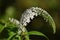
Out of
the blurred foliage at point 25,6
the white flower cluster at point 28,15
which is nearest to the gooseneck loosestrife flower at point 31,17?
the white flower cluster at point 28,15

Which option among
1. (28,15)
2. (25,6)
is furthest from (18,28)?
(25,6)

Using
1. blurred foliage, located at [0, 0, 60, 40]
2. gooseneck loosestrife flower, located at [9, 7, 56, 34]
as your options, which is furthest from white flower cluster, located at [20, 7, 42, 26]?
blurred foliage, located at [0, 0, 60, 40]

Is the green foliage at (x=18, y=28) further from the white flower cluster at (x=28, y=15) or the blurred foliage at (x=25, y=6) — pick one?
the blurred foliage at (x=25, y=6)

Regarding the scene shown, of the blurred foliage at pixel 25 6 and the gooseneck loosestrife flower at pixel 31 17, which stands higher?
the blurred foliage at pixel 25 6

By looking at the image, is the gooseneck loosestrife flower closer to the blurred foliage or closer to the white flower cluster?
the white flower cluster

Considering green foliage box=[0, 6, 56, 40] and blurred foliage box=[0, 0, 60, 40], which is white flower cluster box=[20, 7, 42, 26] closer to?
green foliage box=[0, 6, 56, 40]

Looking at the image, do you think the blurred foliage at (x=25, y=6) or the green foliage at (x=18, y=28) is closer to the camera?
the green foliage at (x=18, y=28)

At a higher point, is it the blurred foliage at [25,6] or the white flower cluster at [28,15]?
the blurred foliage at [25,6]

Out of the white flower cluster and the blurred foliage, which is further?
the blurred foliage

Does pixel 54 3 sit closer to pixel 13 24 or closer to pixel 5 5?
pixel 5 5

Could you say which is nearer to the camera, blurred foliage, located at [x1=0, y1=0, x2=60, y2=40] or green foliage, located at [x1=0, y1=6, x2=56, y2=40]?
green foliage, located at [x1=0, y1=6, x2=56, y2=40]

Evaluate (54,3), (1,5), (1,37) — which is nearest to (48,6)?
(54,3)

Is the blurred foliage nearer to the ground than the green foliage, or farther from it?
farther from it
